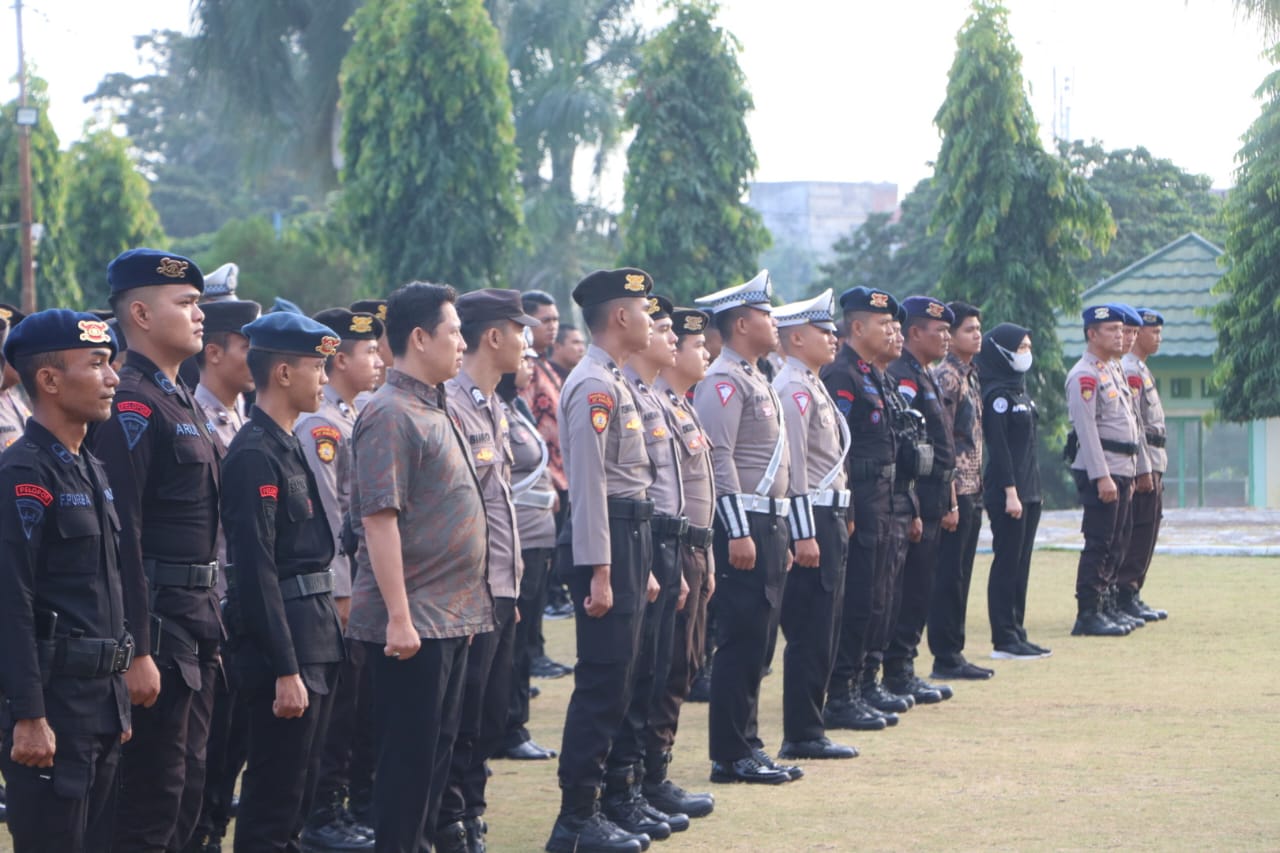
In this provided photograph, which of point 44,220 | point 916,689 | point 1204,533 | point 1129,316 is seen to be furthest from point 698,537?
point 44,220

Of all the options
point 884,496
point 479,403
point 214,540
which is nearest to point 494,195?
point 884,496

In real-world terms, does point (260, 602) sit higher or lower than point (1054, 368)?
lower

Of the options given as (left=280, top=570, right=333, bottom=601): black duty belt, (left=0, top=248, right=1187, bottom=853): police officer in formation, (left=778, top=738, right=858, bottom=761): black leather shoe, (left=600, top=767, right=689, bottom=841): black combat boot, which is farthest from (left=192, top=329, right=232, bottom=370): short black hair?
(left=778, top=738, right=858, bottom=761): black leather shoe

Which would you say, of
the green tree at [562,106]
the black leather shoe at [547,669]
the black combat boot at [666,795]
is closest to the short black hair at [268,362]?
the black combat boot at [666,795]

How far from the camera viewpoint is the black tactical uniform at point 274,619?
511 centimetres

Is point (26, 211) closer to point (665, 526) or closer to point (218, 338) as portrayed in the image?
point (218, 338)

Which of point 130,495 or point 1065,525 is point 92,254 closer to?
point 1065,525

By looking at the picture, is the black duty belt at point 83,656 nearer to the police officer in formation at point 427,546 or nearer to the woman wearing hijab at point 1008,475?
the police officer in formation at point 427,546

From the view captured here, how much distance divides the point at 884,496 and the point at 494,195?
48.2 feet

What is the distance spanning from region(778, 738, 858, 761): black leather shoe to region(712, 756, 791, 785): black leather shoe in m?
0.51

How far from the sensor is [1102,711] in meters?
8.95

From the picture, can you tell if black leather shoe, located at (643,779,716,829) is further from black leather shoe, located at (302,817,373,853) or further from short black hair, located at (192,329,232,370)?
short black hair, located at (192,329,232,370)

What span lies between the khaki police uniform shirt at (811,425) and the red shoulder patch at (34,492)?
4.15m

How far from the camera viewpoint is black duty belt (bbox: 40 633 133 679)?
4.33 meters
